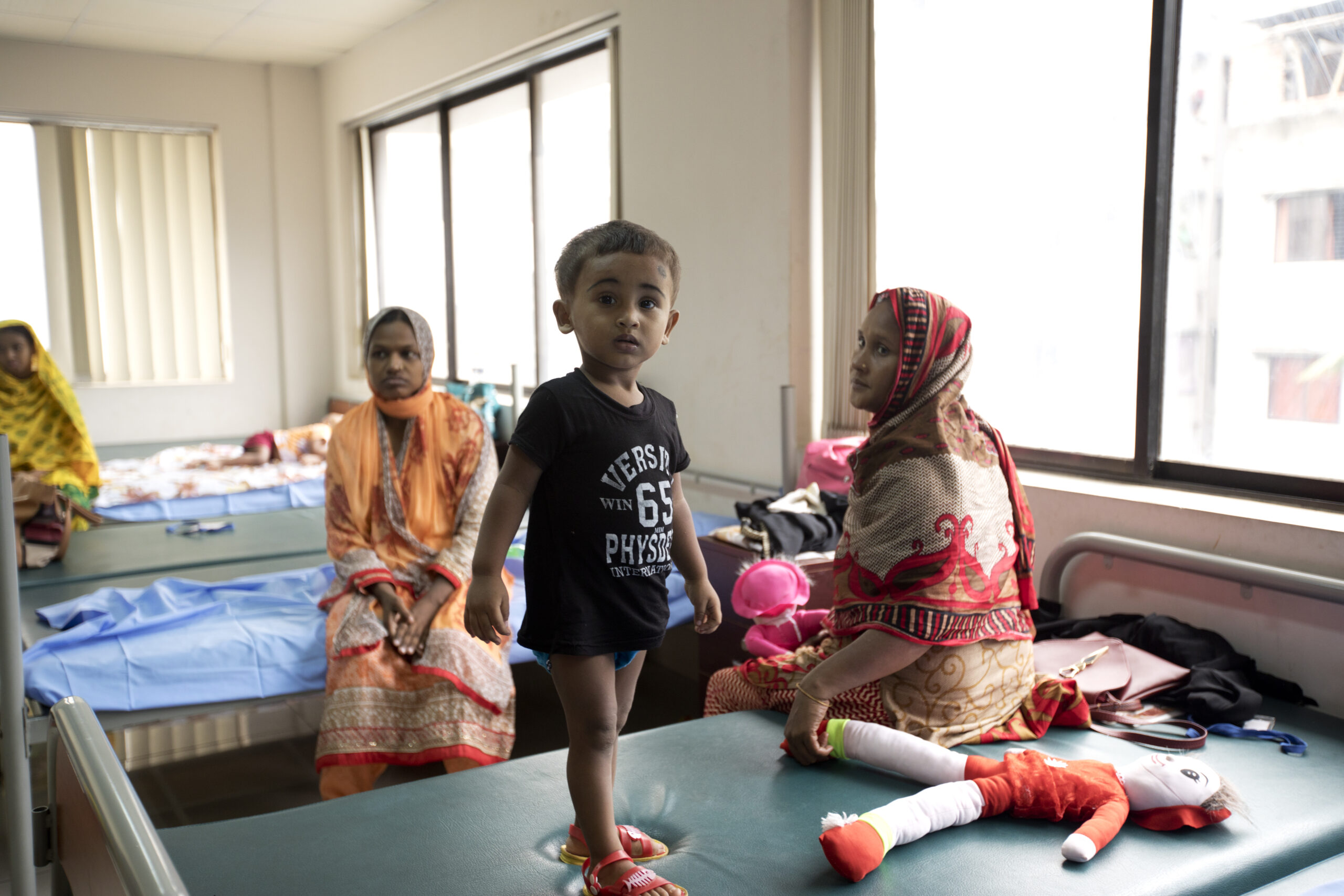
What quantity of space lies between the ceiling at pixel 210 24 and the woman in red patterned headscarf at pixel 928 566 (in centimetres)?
467

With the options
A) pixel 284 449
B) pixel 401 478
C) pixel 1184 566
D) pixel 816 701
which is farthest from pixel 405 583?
pixel 284 449

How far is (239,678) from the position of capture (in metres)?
2.45

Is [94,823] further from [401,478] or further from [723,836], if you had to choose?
[401,478]

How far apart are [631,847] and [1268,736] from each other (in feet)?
4.29

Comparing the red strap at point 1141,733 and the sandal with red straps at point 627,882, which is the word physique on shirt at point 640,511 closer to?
the sandal with red straps at point 627,882

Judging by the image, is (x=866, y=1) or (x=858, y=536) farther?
(x=866, y=1)

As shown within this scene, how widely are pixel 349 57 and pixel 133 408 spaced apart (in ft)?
9.04

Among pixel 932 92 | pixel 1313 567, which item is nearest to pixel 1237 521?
pixel 1313 567

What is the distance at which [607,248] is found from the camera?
4.63ft

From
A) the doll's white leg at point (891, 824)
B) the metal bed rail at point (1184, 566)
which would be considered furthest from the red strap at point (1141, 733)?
the doll's white leg at point (891, 824)

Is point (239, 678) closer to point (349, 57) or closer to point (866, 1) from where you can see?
point (866, 1)

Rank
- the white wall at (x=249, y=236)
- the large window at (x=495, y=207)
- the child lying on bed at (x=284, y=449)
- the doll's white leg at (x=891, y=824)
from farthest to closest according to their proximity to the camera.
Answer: the white wall at (x=249, y=236) < the child lying on bed at (x=284, y=449) < the large window at (x=495, y=207) < the doll's white leg at (x=891, y=824)

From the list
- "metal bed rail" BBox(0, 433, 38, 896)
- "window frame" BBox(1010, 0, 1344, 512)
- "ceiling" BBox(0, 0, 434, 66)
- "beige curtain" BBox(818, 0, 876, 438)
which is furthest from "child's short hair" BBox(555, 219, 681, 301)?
"ceiling" BBox(0, 0, 434, 66)

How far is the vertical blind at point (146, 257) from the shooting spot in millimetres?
6637
